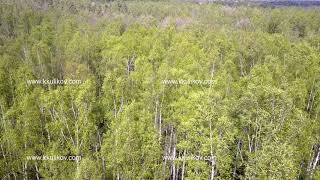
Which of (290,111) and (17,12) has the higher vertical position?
(17,12)

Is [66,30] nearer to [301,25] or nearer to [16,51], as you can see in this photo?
[16,51]

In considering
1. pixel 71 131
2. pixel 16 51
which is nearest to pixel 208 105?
pixel 71 131

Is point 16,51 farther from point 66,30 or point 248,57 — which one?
point 248,57

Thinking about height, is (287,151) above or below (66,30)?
below

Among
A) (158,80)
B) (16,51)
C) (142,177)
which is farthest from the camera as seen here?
(16,51)

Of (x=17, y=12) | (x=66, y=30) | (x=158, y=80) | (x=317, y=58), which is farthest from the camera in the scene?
(x=17, y=12)

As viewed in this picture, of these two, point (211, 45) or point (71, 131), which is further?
point (211, 45)

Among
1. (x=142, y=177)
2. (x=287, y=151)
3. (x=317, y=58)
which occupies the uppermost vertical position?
(x=317, y=58)

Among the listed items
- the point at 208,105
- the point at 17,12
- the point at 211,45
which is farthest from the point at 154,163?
Answer: the point at 17,12

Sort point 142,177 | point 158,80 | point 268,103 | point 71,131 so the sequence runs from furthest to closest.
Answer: point 158,80
point 71,131
point 268,103
point 142,177
